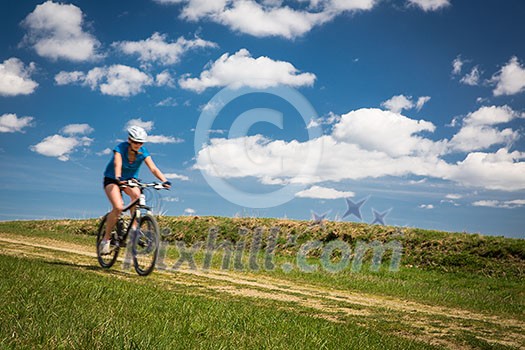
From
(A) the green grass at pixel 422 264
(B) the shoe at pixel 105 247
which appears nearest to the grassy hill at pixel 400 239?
(A) the green grass at pixel 422 264

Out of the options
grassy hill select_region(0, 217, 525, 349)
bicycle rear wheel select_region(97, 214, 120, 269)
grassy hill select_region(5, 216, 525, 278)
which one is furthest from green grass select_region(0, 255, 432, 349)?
grassy hill select_region(5, 216, 525, 278)

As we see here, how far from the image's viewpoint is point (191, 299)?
8.13 metres

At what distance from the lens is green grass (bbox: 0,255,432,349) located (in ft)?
15.0

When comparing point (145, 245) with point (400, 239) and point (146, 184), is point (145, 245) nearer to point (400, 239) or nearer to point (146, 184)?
point (146, 184)

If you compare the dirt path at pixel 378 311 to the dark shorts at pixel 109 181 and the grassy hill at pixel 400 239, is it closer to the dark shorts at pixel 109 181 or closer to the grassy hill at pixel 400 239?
the dark shorts at pixel 109 181

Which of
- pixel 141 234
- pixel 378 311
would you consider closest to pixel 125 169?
pixel 141 234

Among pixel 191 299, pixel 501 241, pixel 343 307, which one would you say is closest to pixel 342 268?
pixel 501 241

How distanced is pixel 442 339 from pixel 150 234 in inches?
265

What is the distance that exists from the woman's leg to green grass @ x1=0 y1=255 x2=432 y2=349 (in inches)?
109

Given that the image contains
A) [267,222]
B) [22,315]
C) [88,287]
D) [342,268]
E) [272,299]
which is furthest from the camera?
[267,222]

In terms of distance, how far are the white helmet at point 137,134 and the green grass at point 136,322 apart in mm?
3288

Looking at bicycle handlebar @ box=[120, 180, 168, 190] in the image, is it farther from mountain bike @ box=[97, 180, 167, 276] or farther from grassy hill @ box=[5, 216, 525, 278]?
grassy hill @ box=[5, 216, 525, 278]

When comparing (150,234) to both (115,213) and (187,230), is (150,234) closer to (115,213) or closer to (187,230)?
(115,213)

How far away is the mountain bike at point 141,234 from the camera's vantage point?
11.0m
